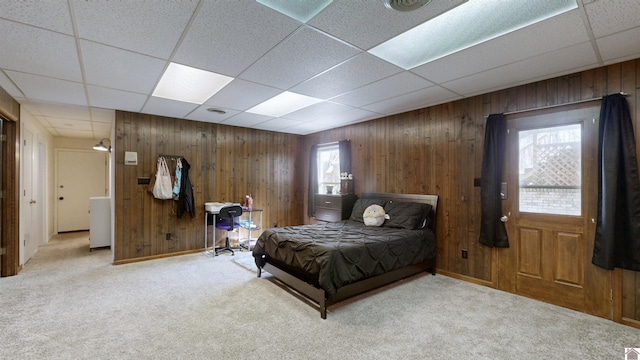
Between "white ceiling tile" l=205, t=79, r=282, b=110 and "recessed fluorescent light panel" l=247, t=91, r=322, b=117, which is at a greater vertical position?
"recessed fluorescent light panel" l=247, t=91, r=322, b=117

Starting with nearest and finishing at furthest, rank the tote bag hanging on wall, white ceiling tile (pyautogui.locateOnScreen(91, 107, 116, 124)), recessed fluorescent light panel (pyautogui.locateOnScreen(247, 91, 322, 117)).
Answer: recessed fluorescent light panel (pyautogui.locateOnScreen(247, 91, 322, 117)), white ceiling tile (pyautogui.locateOnScreen(91, 107, 116, 124)), the tote bag hanging on wall

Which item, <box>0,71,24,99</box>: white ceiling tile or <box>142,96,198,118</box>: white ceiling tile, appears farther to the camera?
<box>142,96,198,118</box>: white ceiling tile

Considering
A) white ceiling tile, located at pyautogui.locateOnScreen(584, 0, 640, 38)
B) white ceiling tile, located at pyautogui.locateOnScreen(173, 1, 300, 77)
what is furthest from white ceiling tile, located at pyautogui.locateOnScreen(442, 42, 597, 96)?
white ceiling tile, located at pyautogui.locateOnScreen(173, 1, 300, 77)

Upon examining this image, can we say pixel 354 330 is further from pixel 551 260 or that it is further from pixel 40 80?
pixel 40 80

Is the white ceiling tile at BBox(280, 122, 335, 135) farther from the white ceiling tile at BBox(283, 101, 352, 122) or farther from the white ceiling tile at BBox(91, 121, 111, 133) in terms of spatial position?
the white ceiling tile at BBox(91, 121, 111, 133)

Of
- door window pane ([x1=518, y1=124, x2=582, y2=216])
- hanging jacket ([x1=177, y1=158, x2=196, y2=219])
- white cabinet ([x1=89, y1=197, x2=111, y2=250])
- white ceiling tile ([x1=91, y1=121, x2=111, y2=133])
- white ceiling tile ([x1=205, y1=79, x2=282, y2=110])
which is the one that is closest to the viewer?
door window pane ([x1=518, y1=124, x2=582, y2=216])

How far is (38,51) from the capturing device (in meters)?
2.36

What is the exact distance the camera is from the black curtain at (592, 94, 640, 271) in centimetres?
248

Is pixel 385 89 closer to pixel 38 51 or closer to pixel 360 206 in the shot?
pixel 360 206

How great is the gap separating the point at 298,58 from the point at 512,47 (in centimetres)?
185

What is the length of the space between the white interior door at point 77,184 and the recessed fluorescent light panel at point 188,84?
531cm

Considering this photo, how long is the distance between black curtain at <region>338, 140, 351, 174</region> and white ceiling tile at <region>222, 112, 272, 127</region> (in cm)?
152

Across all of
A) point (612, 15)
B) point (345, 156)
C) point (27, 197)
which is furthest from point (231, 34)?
point (27, 197)

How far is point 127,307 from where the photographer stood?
2814 mm
